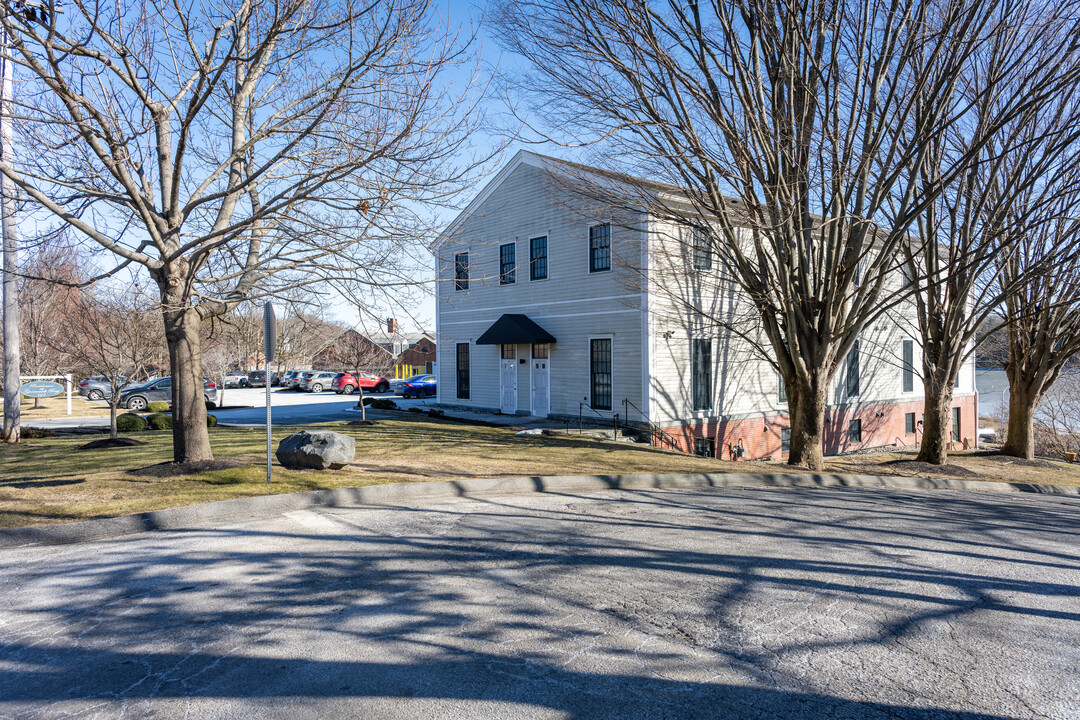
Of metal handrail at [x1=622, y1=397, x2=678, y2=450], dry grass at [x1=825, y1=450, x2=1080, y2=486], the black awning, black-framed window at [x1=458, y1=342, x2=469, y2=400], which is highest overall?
the black awning

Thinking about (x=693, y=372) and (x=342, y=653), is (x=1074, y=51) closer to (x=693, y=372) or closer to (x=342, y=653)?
(x=693, y=372)

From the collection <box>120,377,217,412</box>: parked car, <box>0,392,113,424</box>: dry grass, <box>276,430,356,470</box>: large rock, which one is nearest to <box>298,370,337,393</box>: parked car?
<box>0,392,113,424</box>: dry grass

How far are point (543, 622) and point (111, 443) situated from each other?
47.7 feet

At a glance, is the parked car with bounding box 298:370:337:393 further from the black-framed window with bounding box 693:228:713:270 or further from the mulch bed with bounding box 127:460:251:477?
the mulch bed with bounding box 127:460:251:477

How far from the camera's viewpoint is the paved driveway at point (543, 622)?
11.9 feet

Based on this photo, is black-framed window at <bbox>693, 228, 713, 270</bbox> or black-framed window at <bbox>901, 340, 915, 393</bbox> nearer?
black-framed window at <bbox>693, 228, 713, 270</bbox>

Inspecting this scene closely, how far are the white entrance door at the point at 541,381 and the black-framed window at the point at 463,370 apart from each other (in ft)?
12.6

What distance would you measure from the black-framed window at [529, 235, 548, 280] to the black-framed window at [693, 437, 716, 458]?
23.7ft

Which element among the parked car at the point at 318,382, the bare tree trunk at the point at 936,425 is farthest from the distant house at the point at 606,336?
the parked car at the point at 318,382

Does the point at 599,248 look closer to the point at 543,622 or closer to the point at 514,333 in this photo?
the point at 514,333

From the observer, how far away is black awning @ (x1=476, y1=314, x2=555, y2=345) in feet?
71.2

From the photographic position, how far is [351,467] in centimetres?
1088

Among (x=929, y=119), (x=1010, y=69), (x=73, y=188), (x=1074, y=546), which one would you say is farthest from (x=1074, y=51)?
(x=73, y=188)

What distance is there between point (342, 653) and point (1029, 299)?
74.6ft
